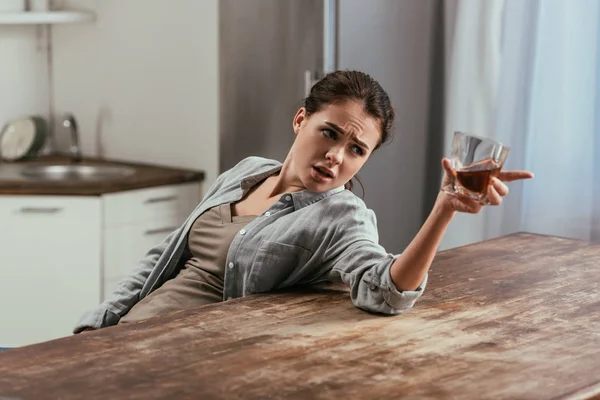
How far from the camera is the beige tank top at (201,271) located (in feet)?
7.90

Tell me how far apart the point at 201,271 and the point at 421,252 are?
0.65 m

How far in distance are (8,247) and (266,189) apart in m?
1.70

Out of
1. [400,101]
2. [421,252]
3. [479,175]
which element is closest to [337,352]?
[421,252]

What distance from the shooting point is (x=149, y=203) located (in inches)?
160

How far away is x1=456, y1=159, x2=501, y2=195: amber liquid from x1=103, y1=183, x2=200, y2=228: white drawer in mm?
2167

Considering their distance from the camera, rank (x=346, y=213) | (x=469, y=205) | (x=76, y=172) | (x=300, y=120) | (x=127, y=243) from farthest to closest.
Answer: (x=76, y=172)
(x=127, y=243)
(x=300, y=120)
(x=346, y=213)
(x=469, y=205)

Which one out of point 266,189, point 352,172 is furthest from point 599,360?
point 266,189

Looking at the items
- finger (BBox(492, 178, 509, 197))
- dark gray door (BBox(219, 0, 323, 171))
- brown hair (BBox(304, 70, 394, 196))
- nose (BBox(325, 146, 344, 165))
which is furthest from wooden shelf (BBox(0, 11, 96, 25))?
finger (BBox(492, 178, 509, 197))

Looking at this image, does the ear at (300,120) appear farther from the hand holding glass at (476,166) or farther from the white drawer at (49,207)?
the white drawer at (49,207)

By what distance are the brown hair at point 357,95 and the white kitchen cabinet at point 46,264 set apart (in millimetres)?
1698

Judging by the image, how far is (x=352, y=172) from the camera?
232cm

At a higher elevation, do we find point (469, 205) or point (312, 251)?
point (469, 205)

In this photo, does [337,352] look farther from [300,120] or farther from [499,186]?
[300,120]

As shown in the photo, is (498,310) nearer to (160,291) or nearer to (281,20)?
(160,291)
